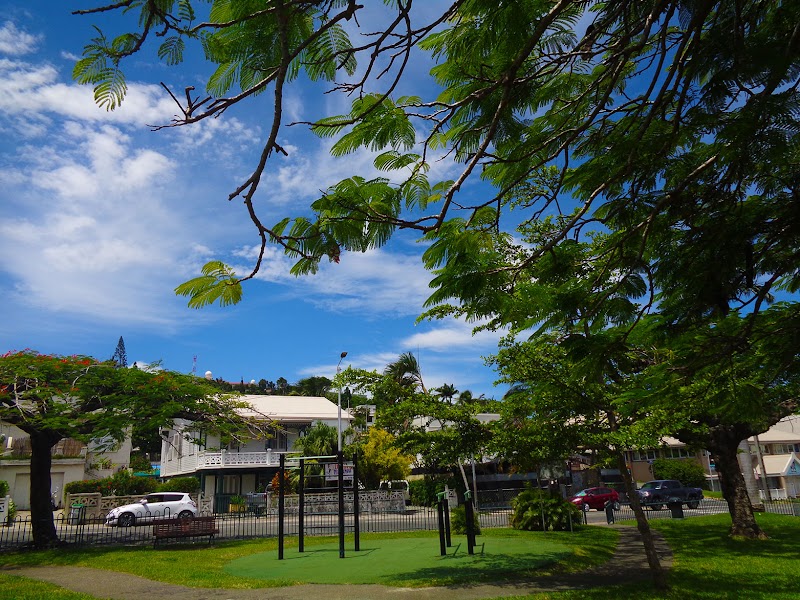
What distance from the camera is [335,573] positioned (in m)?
12.7

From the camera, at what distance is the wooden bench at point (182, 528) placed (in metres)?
18.8

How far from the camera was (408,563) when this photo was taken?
44.7 feet

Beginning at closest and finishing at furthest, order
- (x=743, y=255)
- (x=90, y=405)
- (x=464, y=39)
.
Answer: (x=464, y=39)
(x=743, y=255)
(x=90, y=405)

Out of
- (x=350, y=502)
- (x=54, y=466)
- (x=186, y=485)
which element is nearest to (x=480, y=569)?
(x=350, y=502)

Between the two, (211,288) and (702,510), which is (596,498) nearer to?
(702,510)

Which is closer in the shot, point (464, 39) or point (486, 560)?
point (464, 39)

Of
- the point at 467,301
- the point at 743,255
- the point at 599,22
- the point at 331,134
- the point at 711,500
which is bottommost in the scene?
the point at 711,500

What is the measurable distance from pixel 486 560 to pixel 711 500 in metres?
31.7

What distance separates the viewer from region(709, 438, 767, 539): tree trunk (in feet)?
57.5

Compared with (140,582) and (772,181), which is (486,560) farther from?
(772,181)

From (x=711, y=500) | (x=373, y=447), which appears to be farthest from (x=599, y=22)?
(x=711, y=500)

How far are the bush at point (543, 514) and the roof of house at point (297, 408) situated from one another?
22359mm

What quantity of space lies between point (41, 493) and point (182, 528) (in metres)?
4.60

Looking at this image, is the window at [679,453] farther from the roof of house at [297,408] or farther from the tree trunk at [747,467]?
the tree trunk at [747,467]
